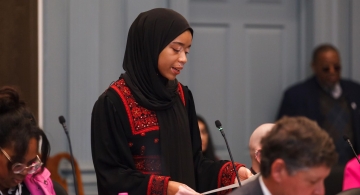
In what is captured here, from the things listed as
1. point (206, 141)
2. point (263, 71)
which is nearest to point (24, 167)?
point (206, 141)

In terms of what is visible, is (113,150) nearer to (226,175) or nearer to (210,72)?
(226,175)

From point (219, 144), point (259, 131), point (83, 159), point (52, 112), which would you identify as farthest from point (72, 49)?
point (259, 131)

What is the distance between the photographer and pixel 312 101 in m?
5.09

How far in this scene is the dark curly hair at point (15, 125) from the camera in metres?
2.59

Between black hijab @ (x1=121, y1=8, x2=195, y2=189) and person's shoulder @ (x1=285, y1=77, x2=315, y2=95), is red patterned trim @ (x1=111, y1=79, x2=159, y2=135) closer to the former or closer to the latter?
black hijab @ (x1=121, y1=8, x2=195, y2=189)

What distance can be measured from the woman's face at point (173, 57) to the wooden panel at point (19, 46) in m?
1.44

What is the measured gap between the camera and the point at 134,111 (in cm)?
288

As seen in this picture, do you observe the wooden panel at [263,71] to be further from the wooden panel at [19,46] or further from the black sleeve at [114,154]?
the black sleeve at [114,154]

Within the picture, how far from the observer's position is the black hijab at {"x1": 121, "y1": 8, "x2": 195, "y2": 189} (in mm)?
2887

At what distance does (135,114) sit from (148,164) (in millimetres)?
207

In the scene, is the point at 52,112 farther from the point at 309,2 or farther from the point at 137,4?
the point at 309,2

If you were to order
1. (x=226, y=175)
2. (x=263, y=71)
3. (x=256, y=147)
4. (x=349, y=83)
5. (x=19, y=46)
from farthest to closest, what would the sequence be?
(x=263, y=71)
(x=349, y=83)
(x=19, y=46)
(x=256, y=147)
(x=226, y=175)

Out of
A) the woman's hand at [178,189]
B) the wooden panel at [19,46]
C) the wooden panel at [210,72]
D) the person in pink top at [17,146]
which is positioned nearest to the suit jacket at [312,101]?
the wooden panel at [210,72]

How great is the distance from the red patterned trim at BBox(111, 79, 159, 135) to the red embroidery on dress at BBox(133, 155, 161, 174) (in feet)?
0.34
